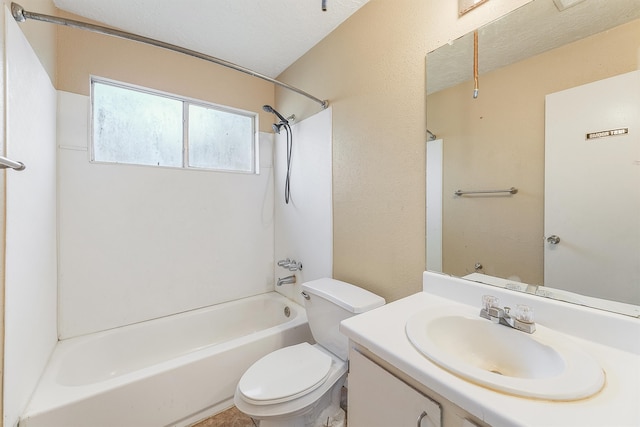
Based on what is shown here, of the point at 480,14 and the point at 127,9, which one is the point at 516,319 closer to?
the point at 480,14

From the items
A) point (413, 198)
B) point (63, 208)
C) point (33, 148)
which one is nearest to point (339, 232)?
point (413, 198)

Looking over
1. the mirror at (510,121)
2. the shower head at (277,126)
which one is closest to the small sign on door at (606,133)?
the mirror at (510,121)

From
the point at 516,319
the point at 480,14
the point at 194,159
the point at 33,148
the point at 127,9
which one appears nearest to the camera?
the point at 516,319

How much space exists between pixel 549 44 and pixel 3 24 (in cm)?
197

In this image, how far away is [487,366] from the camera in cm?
Answer: 87

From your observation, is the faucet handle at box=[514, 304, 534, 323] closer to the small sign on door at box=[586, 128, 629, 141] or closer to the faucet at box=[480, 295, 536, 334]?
the faucet at box=[480, 295, 536, 334]

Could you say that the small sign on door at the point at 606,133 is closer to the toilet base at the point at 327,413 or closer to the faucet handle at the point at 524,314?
the faucet handle at the point at 524,314

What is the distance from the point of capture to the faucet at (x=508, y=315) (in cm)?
82

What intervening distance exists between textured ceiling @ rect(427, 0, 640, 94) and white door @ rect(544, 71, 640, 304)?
0.19 metres

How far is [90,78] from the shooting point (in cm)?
168

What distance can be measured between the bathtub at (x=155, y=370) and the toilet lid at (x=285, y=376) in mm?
304

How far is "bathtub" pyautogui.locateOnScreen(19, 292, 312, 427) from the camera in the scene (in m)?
1.17

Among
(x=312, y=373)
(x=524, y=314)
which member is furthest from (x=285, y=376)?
(x=524, y=314)

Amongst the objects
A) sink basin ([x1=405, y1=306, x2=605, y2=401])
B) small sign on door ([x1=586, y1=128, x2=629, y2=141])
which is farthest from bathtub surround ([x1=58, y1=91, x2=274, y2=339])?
small sign on door ([x1=586, y1=128, x2=629, y2=141])
